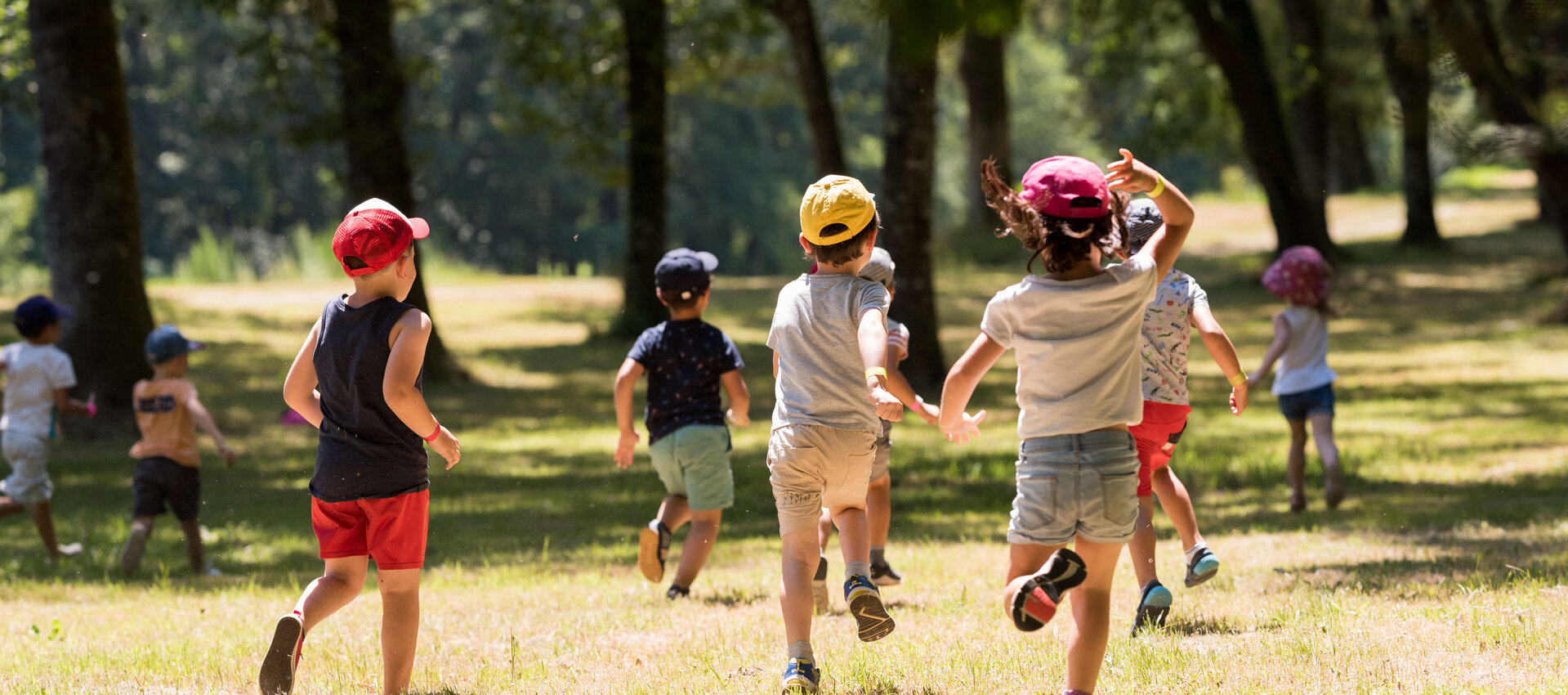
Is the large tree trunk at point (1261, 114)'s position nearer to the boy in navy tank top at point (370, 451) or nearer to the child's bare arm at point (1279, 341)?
the child's bare arm at point (1279, 341)

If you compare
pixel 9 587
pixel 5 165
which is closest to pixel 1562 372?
pixel 9 587

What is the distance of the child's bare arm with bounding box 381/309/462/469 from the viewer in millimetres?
4301

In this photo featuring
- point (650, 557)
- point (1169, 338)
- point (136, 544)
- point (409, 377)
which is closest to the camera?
point (409, 377)

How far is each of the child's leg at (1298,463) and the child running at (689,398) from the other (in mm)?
3919

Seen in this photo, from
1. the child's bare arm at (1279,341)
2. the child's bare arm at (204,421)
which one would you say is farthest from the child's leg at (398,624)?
the child's bare arm at (1279,341)

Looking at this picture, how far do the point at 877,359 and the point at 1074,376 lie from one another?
0.66 m

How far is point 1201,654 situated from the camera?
4.73 m

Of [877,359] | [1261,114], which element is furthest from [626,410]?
[1261,114]

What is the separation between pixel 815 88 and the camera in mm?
20016

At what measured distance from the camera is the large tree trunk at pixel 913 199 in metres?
13.2

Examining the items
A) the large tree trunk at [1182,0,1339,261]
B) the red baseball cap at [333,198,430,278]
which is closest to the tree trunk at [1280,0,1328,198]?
the large tree trunk at [1182,0,1339,261]

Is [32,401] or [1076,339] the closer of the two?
[1076,339]

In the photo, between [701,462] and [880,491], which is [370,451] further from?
[880,491]

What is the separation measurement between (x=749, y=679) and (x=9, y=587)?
464 cm
